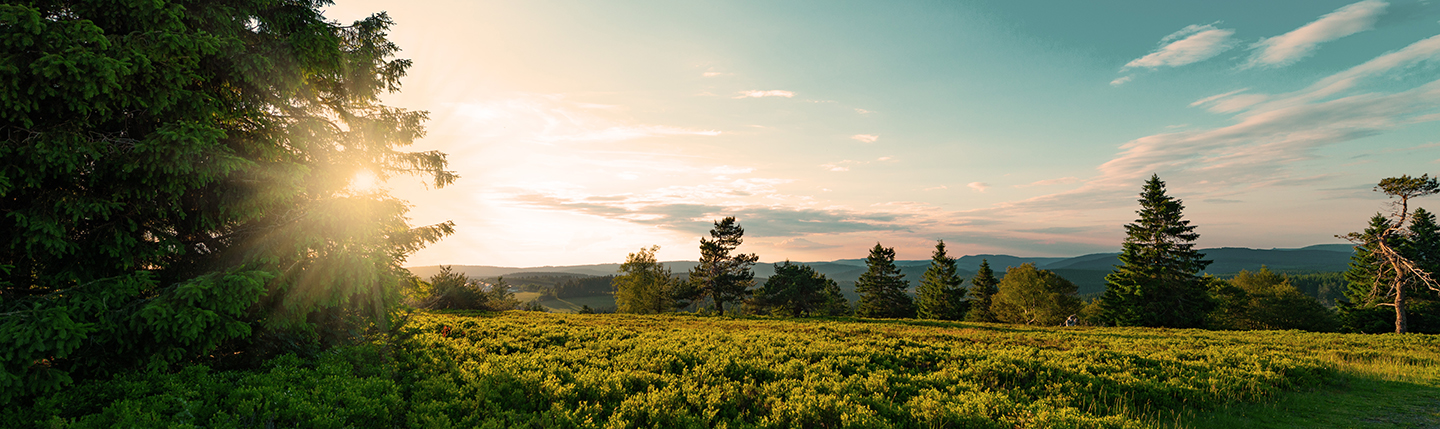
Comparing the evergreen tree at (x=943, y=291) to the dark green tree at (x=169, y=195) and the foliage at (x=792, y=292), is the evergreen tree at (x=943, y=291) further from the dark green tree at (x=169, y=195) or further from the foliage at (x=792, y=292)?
the dark green tree at (x=169, y=195)

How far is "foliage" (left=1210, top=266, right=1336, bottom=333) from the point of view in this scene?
46688mm

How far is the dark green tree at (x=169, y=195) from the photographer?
6.34 m

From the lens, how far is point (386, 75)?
1133 centimetres

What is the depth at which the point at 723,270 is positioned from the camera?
2060 inches

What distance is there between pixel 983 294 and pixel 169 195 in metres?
78.7

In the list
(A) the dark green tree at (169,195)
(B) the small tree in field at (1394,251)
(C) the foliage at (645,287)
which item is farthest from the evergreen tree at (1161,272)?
(A) the dark green tree at (169,195)

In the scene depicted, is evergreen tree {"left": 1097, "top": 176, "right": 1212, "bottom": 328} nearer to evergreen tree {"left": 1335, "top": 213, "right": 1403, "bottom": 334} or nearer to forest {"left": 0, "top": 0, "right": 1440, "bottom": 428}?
evergreen tree {"left": 1335, "top": 213, "right": 1403, "bottom": 334}

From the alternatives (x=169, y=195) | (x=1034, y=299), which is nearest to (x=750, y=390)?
(x=169, y=195)

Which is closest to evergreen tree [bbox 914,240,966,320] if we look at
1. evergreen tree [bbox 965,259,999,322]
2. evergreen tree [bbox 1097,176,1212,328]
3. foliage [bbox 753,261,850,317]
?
evergreen tree [bbox 965,259,999,322]

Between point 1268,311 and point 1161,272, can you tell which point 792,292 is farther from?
point 1268,311

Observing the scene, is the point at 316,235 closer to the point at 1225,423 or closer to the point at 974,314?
the point at 1225,423

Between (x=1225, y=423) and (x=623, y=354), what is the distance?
12.2 meters

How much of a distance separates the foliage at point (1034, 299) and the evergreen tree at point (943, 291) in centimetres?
473

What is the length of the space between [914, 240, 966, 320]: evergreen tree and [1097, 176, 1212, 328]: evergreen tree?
23780 mm
